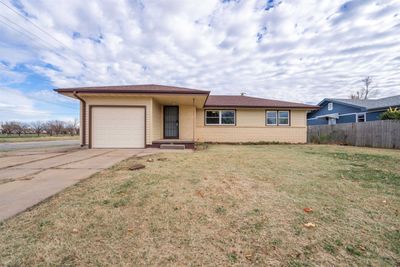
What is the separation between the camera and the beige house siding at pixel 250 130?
13.7 m

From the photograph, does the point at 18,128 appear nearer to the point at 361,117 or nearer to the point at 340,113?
the point at 340,113

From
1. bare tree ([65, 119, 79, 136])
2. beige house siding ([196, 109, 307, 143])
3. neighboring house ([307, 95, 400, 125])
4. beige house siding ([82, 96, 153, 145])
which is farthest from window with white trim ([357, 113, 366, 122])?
bare tree ([65, 119, 79, 136])

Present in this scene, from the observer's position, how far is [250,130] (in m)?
13.9

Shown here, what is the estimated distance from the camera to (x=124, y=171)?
188 inches

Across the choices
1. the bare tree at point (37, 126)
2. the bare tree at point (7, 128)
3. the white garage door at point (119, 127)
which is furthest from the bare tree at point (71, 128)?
the white garage door at point (119, 127)

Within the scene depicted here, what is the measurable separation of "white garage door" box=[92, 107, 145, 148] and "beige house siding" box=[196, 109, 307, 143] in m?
4.76

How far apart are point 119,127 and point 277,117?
10.6 metres

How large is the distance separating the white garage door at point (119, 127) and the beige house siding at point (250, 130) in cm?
476

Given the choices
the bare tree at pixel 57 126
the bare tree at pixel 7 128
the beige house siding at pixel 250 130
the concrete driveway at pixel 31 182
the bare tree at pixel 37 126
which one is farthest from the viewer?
the bare tree at pixel 57 126

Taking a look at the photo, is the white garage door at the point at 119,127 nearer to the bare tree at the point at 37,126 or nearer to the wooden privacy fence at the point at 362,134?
the wooden privacy fence at the point at 362,134

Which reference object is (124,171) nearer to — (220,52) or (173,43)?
(173,43)

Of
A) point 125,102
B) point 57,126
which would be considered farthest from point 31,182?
point 57,126

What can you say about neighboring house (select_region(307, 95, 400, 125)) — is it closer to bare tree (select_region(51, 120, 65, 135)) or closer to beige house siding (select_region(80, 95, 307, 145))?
beige house siding (select_region(80, 95, 307, 145))

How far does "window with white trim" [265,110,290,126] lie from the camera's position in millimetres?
14047
